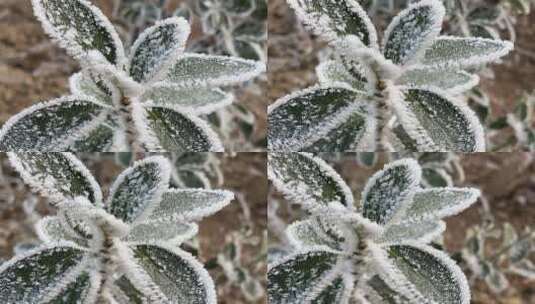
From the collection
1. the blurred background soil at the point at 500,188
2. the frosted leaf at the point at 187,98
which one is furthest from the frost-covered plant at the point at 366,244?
the blurred background soil at the point at 500,188

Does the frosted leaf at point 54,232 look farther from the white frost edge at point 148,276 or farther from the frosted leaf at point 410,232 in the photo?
the frosted leaf at point 410,232

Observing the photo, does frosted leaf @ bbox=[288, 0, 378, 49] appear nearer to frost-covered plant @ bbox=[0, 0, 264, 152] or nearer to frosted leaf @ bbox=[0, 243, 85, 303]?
frost-covered plant @ bbox=[0, 0, 264, 152]

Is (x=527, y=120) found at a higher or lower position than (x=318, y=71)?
lower

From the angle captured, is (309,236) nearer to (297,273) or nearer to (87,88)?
(297,273)

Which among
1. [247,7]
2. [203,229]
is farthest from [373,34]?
[203,229]

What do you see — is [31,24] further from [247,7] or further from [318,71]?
[318,71]

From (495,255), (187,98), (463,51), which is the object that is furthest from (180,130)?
(495,255)

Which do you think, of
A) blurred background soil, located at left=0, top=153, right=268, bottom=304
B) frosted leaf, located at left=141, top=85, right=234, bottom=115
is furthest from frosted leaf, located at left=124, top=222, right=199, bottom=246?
blurred background soil, located at left=0, top=153, right=268, bottom=304
